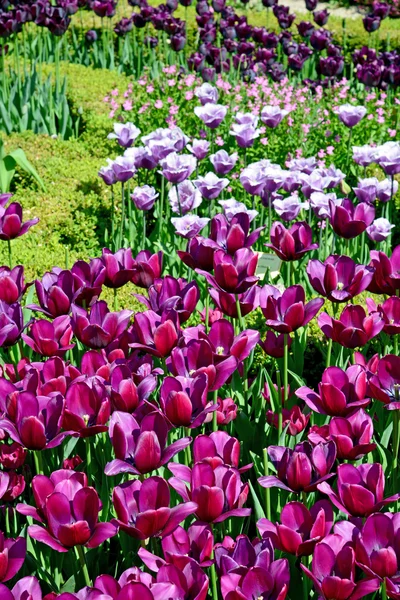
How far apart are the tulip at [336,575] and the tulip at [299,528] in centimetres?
8

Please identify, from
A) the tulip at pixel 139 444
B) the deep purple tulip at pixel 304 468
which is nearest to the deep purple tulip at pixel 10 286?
the tulip at pixel 139 444

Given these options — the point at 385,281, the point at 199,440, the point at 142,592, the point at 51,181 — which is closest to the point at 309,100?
the point at 51,181

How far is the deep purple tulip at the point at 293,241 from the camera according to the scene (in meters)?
2.82

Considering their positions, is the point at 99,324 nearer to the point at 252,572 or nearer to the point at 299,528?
the point at 299,528

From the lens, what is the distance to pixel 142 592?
58.7 inches

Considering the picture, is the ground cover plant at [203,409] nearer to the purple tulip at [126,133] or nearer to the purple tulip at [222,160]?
the purple tulip at [126,133]

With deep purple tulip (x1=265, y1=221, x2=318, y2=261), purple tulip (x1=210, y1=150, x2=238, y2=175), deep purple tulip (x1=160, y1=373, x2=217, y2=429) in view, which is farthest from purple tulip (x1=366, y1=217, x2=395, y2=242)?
deep purple tulip (x1=160, y1=373, x2=217, y2=429)

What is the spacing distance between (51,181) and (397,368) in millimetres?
4300

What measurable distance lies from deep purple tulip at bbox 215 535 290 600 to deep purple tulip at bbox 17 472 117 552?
0.27m

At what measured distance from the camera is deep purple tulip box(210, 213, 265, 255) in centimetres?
276

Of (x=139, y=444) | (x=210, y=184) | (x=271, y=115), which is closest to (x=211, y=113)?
(x=271, y=115)

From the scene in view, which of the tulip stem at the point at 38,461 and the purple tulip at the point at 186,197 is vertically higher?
the tulip stem at the point at 38,461

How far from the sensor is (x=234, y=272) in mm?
2529

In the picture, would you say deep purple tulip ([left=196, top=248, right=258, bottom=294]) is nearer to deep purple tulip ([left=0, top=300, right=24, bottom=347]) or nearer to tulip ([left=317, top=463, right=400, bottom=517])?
deep purple tulip ([left=0, top=300, right=24, bottom=347])
